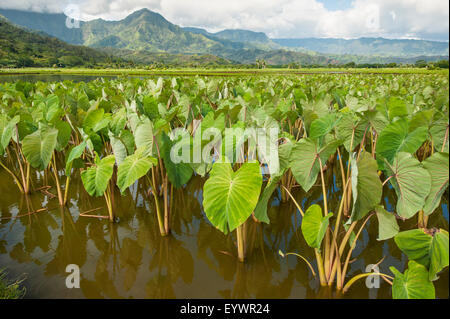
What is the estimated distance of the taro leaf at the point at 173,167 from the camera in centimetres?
221

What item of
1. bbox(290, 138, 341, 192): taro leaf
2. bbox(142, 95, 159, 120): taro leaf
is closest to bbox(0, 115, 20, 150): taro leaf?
bbox(142, 95, 159, 120): taro leaf

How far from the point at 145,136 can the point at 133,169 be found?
42cm

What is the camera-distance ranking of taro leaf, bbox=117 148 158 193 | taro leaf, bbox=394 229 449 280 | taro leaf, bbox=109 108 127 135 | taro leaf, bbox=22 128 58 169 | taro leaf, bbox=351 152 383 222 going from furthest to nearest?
taro leaf, bbox=109 108 127 135 → taro leaf, bbox=22 128 58 169 → taro leaf, bbox=117 148 158 193 → taro leaf, bbox=351 152 383 222 → taro leaf, bbox=394 229 449 280

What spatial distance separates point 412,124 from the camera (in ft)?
7.43

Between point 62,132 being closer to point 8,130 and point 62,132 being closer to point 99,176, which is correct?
point 8,130

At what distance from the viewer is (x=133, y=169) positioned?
202 centimetres

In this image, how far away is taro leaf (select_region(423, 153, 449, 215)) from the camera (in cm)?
152

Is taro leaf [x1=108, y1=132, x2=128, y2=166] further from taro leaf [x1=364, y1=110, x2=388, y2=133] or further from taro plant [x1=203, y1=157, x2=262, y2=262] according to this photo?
taro leaf [x1=364, y1=110, x2=388, y2=133]

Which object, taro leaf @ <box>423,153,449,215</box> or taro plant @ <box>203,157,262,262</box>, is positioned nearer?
taro leaf @ <box>423,153,449,215</box>

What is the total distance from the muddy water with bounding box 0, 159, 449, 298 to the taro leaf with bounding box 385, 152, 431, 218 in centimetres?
77

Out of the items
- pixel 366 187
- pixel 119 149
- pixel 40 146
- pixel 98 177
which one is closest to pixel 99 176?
pixel 98 177

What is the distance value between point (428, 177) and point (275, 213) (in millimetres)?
1820

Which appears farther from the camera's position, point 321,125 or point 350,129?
point 350,129

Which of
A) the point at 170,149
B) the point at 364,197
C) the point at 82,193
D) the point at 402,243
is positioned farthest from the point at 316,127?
the point at 82,193
